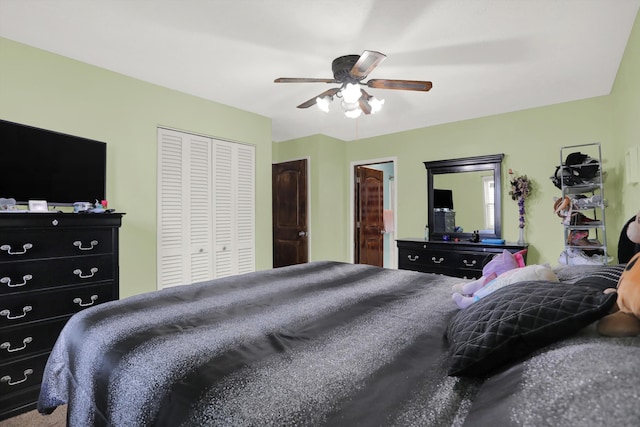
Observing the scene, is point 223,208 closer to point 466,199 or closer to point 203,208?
point 203,208

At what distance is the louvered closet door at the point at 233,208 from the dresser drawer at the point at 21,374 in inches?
66.2

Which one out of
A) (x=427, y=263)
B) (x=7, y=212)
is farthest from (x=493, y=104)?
(x=7, y=212)

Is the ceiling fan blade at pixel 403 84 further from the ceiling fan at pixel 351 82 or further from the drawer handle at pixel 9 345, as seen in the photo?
the drawer handle at pixel 9 345

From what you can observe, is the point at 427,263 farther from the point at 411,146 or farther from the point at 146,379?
the point at 146,379

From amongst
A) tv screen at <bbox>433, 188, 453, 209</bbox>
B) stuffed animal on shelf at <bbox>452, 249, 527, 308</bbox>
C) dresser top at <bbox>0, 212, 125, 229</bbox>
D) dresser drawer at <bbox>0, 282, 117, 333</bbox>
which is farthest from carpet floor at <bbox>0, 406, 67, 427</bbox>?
tv screen at <bbox>433, 188, 453, 209</bbox>

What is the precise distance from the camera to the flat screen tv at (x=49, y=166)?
2.07 meters

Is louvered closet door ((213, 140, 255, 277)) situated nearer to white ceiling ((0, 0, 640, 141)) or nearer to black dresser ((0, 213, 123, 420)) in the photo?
white ceiling ((0, 0, 640, 141))

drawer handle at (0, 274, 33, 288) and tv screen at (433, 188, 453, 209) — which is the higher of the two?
tv screen at (433, 188, 453, 209)

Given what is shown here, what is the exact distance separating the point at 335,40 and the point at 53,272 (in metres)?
2.49

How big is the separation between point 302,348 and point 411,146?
13.3ft

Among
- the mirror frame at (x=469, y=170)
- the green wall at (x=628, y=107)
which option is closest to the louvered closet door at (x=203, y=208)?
the mirror frame at (x=469, y=170)

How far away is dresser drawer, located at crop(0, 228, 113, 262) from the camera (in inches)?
74.4

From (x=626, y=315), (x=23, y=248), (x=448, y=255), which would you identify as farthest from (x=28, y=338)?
(x=448, y=255)

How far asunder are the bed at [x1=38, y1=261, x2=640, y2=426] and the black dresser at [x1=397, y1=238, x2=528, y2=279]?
2.23 meters
